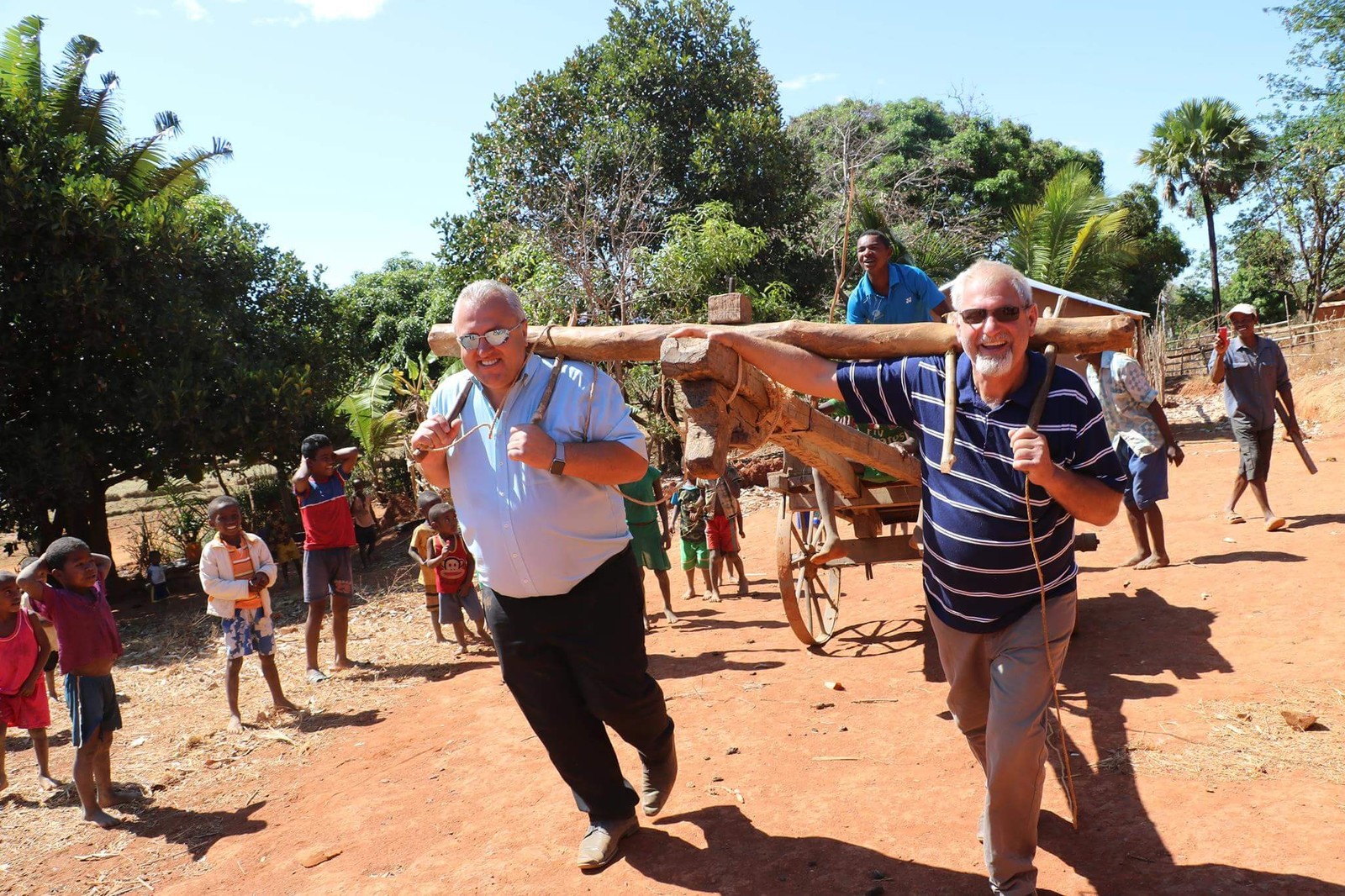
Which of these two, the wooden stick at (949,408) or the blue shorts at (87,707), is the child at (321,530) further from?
the wooden stick at (949,408)

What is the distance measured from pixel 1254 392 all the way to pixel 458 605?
7062 millimetres

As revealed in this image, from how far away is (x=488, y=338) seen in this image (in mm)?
3234

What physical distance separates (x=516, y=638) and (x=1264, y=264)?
34.6 meters

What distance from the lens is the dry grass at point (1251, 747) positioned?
3766 mm

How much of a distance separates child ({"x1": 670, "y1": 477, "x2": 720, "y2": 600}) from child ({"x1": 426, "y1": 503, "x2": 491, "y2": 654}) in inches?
Result: 83.8

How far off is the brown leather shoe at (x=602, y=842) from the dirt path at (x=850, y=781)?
0.06 meters

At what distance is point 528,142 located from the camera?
60.1 feet

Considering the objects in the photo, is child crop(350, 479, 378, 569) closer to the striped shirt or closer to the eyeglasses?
the eyeglasses

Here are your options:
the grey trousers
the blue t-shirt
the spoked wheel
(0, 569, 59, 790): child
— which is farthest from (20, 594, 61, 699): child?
the blue t-shirt

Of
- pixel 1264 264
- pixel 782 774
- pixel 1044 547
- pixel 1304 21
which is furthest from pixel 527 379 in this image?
pixel 1264 264

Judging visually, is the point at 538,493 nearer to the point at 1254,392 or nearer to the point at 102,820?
the point at 102,820

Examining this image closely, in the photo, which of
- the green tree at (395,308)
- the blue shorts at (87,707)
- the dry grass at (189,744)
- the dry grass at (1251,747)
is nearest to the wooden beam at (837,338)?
the dry grass at (1251,747)

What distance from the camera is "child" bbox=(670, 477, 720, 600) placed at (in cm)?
880

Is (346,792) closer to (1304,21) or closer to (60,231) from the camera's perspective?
(60,231)
